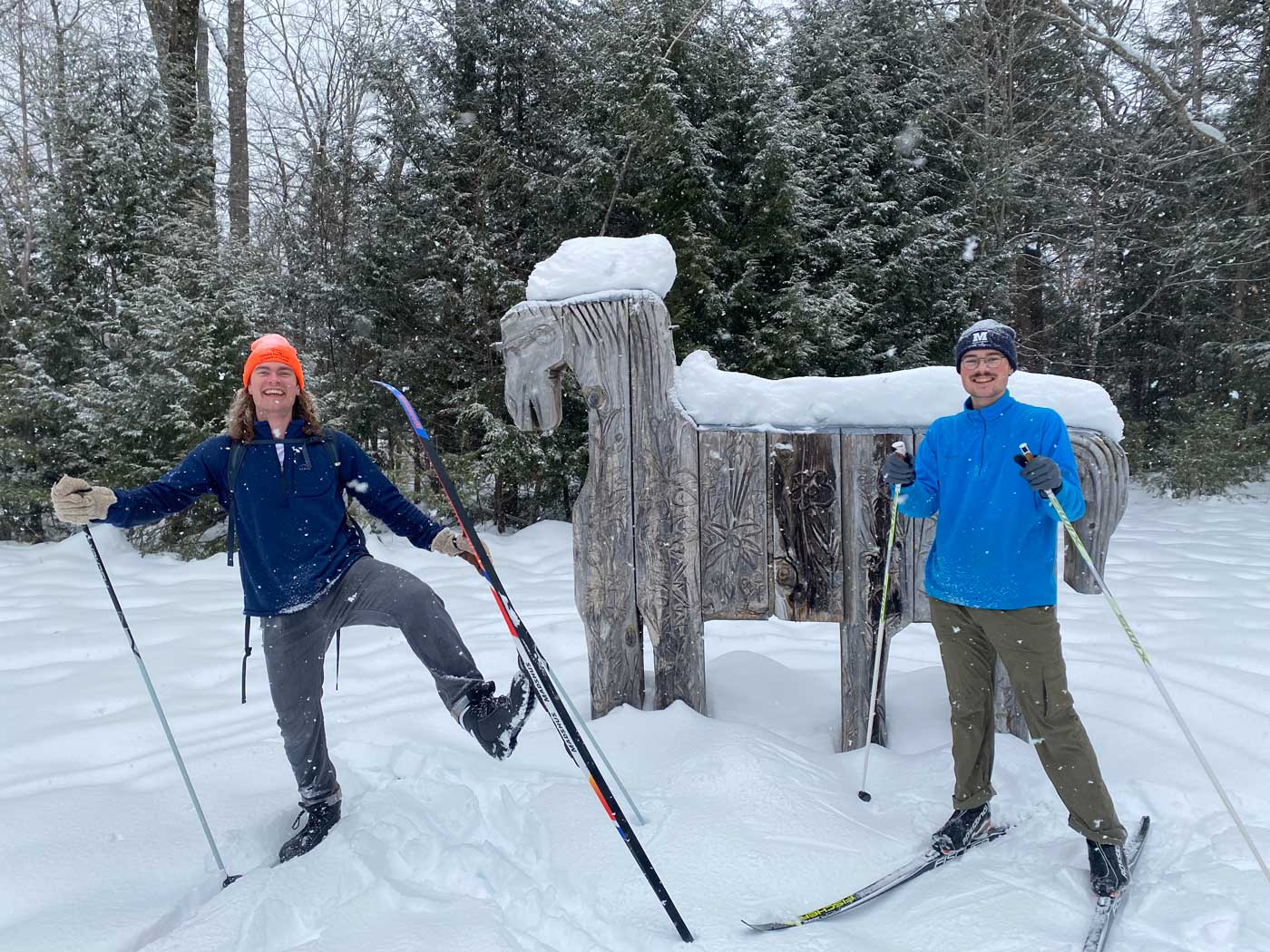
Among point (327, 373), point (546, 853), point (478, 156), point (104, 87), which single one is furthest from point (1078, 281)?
point (104, 87)

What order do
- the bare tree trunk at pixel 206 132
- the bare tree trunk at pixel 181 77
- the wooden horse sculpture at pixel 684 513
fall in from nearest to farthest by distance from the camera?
the wooden horse sculpture at pixel 684 513
the bare tree trunk at pixel 181 77
the bare tree trunk at pixel 206 132

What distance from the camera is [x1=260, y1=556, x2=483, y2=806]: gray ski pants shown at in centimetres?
282

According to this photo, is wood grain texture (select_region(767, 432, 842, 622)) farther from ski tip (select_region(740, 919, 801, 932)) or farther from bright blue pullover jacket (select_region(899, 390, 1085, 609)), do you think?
ski tip (select_region(740, 919, 801, 932))

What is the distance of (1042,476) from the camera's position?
2.40 metres

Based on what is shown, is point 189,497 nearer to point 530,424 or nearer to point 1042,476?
point 530,424

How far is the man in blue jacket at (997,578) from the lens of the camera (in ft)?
8.18

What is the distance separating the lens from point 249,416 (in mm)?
2914

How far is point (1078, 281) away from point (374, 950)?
672 inches

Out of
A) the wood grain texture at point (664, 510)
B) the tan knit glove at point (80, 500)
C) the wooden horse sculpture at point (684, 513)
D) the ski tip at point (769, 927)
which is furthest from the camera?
the wood grain texture at point (664, 510)

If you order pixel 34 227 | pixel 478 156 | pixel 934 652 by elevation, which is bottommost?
pixel 934 652

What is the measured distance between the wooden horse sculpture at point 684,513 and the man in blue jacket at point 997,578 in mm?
508

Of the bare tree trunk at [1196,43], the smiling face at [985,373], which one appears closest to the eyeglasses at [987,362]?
the smiling face at [985,373]

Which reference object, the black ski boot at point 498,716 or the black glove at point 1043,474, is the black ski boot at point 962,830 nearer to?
the black glove at point 1043,474

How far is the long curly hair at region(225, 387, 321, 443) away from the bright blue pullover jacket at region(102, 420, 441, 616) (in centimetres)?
3
